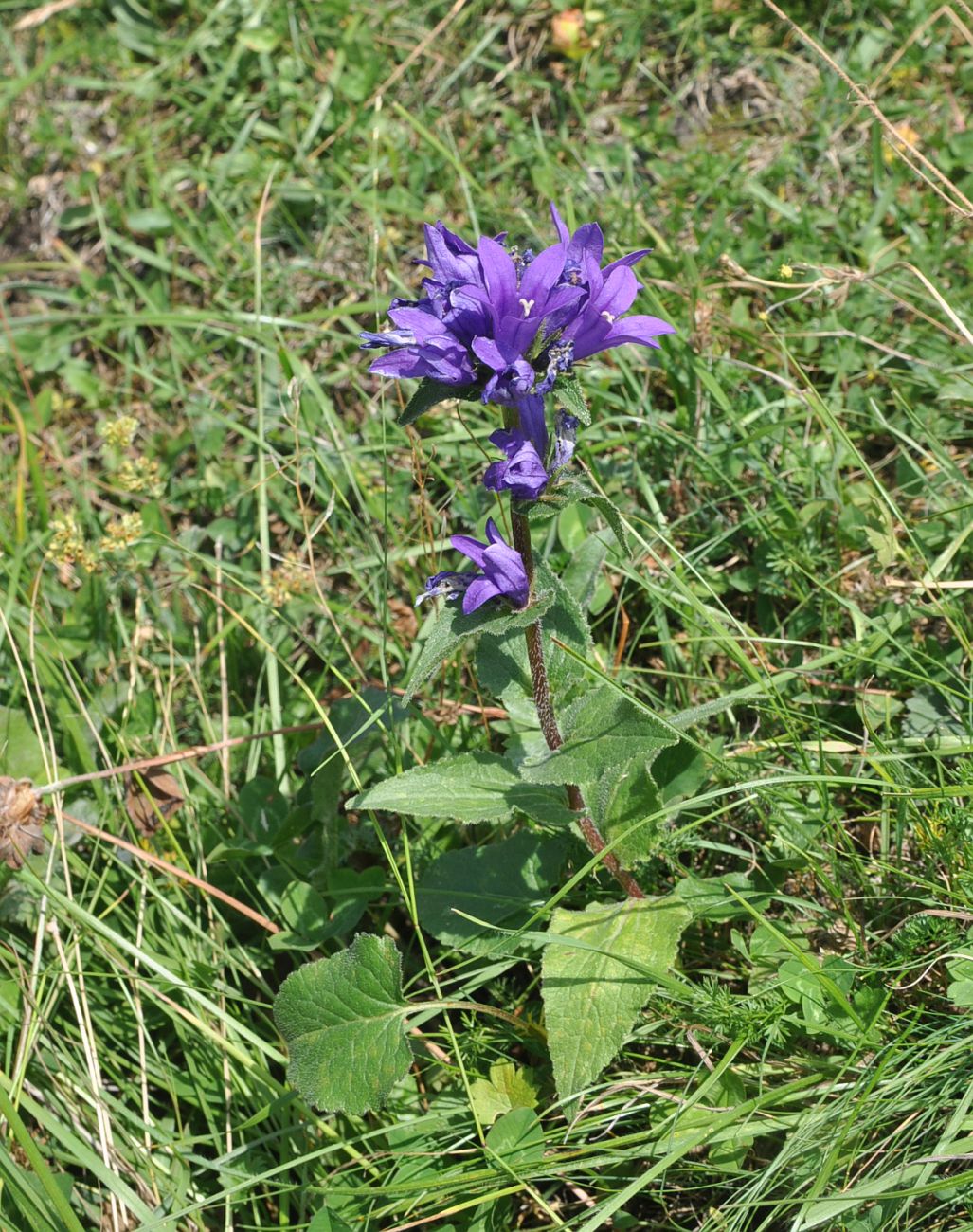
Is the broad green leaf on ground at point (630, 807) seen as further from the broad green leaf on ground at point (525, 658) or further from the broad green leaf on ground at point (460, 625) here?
the broad green leaf on ground at point (460, 625)

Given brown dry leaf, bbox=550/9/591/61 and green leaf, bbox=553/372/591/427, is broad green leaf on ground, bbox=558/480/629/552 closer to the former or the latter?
green leaf, bbox=553/372/591/427

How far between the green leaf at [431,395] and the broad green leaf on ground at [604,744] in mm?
726

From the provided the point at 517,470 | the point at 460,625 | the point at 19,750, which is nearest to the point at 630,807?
the point at 460,625

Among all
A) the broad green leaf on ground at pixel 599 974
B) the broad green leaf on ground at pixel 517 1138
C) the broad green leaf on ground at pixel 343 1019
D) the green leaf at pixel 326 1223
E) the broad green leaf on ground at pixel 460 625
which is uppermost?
the broad green leaf on ground at pixel 460 625

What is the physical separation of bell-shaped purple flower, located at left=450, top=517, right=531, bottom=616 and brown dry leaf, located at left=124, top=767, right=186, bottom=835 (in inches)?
56.0

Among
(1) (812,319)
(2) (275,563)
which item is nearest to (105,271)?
(2) (275,563)

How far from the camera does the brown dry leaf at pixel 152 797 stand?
3.19 m

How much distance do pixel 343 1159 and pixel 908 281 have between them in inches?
120

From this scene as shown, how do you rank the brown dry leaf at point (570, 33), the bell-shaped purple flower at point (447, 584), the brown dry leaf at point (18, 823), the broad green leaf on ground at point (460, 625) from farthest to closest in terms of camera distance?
the brown dry leaf at point (570, 33) → the brown dry leaf at point (18, 823) → the bell-shaped purple flower at point (447, 584) → the broad green leaf on ground at point (460, 625)

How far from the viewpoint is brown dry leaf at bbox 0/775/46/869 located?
9.52 ft

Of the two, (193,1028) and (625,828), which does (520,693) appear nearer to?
(625,828)

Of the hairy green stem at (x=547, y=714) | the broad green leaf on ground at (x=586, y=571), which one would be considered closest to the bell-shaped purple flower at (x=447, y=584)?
the hairy green stem at (x=547, y=714)

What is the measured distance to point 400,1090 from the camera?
2.63m

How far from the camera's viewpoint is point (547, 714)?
244 cm
